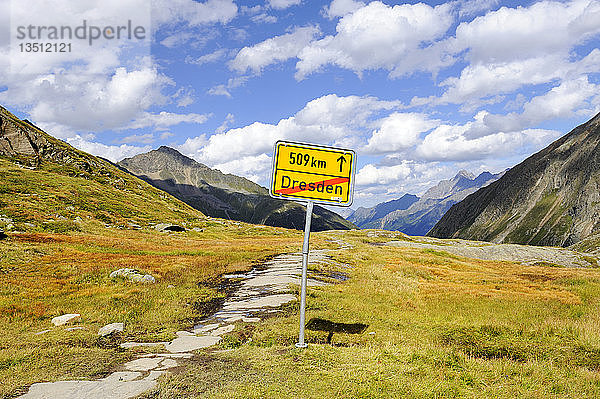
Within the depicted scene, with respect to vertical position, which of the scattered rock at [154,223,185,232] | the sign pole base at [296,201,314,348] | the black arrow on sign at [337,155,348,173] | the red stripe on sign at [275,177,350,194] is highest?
the black arrow on sign at [337,155,348,173]

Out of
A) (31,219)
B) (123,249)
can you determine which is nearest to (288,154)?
(123,249)

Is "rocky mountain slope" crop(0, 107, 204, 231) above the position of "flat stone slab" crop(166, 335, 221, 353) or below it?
above

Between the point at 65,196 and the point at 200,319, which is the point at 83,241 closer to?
the point at 200,319

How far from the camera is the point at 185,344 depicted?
13.1 metres

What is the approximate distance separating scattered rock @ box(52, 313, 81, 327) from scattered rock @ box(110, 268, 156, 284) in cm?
810

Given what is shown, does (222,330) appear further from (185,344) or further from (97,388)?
(97,388)

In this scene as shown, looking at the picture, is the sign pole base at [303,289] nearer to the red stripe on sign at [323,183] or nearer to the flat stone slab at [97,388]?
the red stripe on sign at [323,183]

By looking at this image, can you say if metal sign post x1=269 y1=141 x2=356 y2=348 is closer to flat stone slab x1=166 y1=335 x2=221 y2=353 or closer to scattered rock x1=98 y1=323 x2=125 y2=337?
flat stone slab x1=166 y1=335 x2=221 y2=353

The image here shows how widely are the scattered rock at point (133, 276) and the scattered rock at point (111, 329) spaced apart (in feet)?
31.5

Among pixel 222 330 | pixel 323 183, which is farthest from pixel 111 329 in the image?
pixel 323 183

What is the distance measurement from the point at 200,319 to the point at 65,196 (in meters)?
85.2

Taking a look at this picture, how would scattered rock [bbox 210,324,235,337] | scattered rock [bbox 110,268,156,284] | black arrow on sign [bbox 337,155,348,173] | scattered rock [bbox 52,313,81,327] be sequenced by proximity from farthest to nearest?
scattered rock [bbox 110,268,156,284] < scattered rock [bbox 52,313,81,327] < scattered rock [bbox 210,324,235,337] < black arrow on sign [bbox 337,155,348,173]

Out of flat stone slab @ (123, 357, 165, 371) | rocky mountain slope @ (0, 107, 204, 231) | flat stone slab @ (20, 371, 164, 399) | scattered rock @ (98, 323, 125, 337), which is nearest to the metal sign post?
flat stone slab @ (123, 357, 165, 371)

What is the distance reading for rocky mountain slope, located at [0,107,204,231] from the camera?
60.7 m
